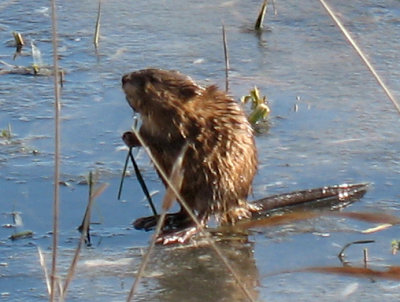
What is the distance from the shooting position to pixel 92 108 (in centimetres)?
488

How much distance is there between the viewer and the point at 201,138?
4.06 m

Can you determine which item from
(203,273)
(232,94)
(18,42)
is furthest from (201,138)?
(18,42)

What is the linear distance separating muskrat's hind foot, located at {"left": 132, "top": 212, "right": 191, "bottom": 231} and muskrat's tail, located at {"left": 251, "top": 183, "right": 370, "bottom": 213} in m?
0.26

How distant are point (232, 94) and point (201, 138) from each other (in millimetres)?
1008

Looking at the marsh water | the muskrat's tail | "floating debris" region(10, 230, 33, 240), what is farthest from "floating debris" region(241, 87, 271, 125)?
"floating debris" region(10, 230, 33, 240)

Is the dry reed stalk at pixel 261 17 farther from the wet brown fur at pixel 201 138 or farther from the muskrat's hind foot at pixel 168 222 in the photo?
the muskrat's hind foot at pixel 168 222

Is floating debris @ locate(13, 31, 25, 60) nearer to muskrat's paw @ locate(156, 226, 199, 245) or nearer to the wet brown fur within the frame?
the wet brown fur

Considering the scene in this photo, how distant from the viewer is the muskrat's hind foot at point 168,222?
3.88 metres

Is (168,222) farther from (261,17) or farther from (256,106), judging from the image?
(261,17)

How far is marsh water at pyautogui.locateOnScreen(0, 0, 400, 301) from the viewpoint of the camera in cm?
349

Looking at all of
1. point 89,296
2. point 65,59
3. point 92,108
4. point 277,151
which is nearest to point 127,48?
point 65,59

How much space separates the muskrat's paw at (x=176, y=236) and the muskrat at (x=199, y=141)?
5 centimetres

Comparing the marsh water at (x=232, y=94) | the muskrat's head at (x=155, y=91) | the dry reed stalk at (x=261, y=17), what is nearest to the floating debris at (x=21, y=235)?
the marsh water at (x=232, y=94)

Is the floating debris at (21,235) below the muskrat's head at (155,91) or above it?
below
